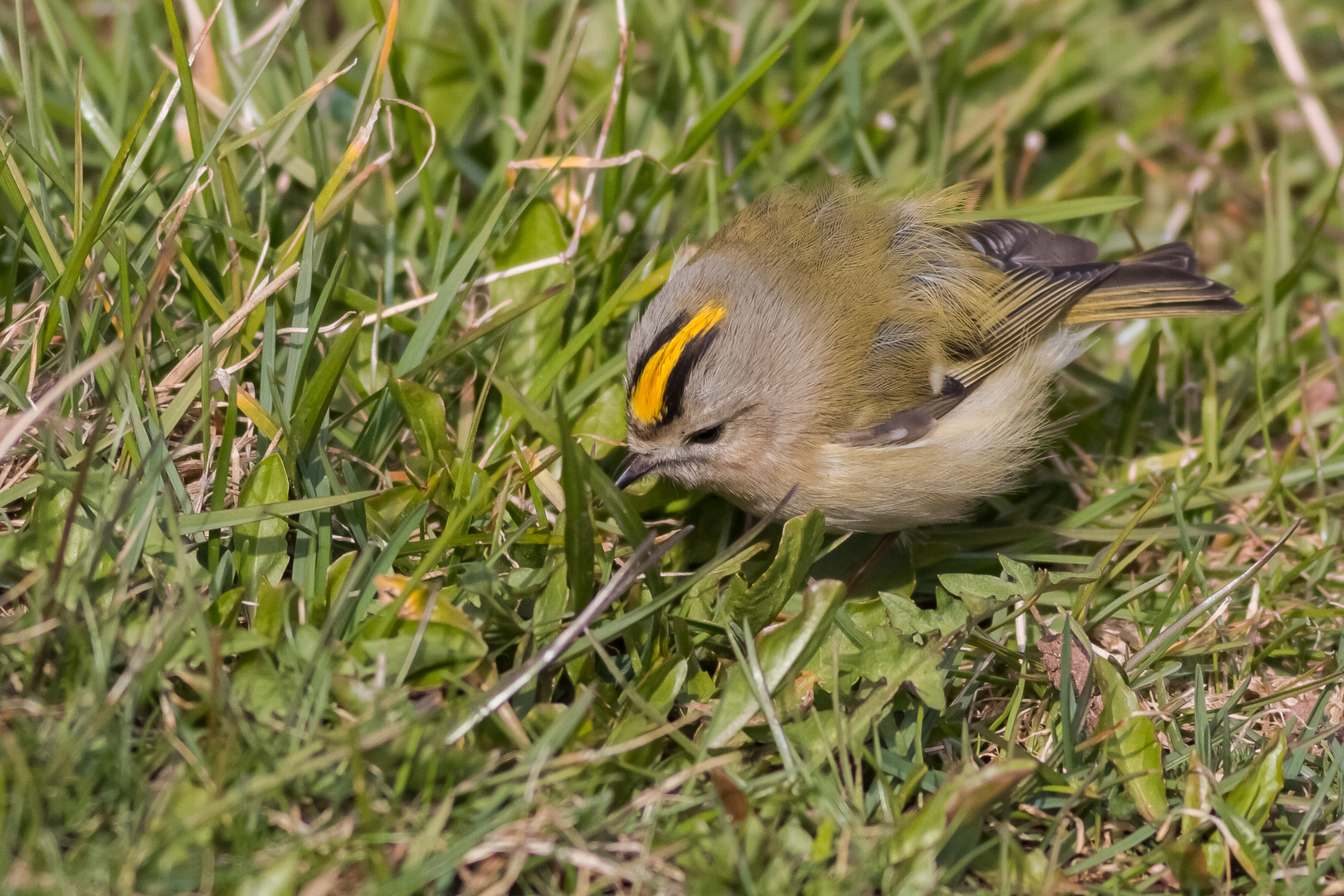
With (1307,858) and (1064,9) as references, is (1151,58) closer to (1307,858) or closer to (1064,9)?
(1064,9)

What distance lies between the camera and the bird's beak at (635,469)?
9.75 feet

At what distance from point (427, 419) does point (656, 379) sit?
612 mm

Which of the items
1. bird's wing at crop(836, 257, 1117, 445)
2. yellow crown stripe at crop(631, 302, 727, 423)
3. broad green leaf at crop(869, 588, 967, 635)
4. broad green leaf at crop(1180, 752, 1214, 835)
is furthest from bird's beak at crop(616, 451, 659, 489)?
broad green leaf at crop(1180, 752, 1214, 835)

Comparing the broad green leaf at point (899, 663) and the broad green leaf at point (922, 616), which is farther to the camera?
the broad green leaf at point (922, 616)

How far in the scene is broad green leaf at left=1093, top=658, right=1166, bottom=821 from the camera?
2420mm

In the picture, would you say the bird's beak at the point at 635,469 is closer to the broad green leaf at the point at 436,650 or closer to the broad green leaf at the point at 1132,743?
the broad green leaf at the point at 436,650

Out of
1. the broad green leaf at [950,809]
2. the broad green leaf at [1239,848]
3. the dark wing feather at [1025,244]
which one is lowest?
the broad green leaf at [1239,848]

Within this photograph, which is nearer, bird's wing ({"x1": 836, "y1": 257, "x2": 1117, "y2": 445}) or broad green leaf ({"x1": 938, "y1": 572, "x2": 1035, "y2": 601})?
broad green leaf ({"x1": 938, "y1": 572, "x2": 1035, "y2": 601})

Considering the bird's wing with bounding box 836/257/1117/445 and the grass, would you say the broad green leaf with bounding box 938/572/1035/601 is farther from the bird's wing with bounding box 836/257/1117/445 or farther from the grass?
A: the bird's wing with bounding box 836/257/1117/445

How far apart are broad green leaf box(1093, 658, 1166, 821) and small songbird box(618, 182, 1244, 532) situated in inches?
26.5

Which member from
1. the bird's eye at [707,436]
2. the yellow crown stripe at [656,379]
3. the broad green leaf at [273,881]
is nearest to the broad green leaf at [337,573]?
the broad green leaf at [273,881]

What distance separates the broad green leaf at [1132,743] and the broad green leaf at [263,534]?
194 centimetres

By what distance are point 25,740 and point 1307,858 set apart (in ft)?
8.42

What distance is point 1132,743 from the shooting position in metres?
2.47
